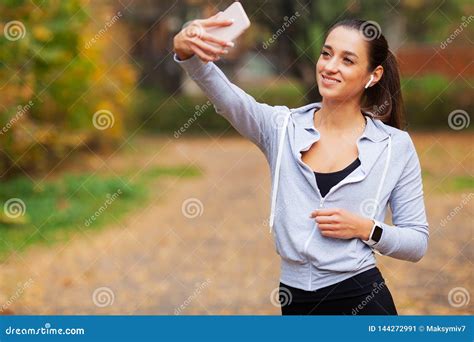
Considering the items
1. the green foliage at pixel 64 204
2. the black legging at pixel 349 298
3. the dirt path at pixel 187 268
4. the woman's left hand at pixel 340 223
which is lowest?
the green foliage at pixel 64 204

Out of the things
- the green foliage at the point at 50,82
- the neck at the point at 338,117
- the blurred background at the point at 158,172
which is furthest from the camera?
the green foliage at the point at 50,82

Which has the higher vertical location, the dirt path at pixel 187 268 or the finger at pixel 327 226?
the finger at pixel 327 226

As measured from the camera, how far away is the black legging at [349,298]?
8.00 ft

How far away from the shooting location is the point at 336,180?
96.1 inches

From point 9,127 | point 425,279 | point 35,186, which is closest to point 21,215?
point 9,127

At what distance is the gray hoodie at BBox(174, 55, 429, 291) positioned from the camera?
242 centimetres

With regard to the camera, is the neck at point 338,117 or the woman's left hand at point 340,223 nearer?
the woman's left hand at point 340,223

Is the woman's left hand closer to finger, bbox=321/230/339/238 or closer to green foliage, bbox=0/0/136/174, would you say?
finger, bbox=321/230/339/238

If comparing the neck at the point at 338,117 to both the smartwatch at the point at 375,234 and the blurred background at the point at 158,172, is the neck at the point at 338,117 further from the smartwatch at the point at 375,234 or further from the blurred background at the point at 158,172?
the blurred background at the point at 158,172

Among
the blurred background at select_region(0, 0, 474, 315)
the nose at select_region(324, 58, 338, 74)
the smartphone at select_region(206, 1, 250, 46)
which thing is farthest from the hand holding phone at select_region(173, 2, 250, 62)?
the blurred background at select_region(0, 0, 474, 315)

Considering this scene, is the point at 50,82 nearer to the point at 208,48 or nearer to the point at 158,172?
the point at 158,172

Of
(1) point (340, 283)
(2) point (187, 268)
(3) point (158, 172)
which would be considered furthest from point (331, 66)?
(3) point (158, 172)

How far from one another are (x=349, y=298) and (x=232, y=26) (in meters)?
0.86

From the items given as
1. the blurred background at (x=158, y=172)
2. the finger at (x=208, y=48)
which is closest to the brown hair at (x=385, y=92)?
the finger at (x=208, y=48)
